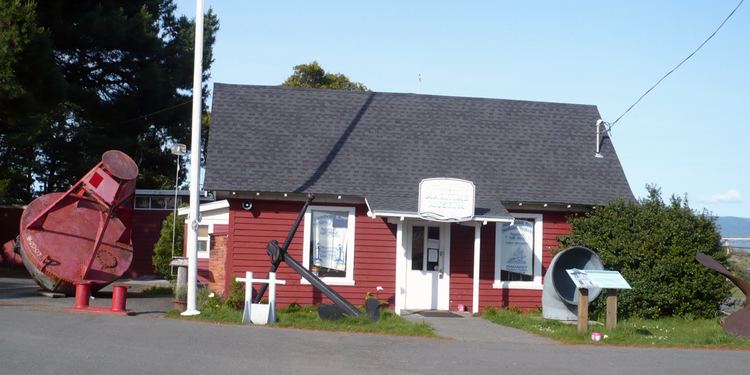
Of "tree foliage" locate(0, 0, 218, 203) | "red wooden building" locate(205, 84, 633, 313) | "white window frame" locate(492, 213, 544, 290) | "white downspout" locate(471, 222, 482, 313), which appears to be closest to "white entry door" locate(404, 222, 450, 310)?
"red wooden building" locate(205, 84, 633, 313)

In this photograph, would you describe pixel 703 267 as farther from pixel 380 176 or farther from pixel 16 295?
pixel 16 295

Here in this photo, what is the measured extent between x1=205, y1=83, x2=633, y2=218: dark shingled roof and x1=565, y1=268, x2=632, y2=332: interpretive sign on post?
301 centimetres

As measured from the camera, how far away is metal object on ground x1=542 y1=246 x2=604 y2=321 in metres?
18.4

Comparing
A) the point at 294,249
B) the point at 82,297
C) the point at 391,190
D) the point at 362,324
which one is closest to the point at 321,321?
the point at 362,324

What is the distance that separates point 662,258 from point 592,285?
12.1ft

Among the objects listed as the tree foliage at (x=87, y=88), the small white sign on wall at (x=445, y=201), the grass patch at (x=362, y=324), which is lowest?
the grass patch at (x=362, y=324)

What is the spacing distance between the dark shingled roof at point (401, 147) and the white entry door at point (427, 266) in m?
0.93

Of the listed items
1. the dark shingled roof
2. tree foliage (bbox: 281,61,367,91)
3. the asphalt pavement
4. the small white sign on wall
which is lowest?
the asphalt pavement

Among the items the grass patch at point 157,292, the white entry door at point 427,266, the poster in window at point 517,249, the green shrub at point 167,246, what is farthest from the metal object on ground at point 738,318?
the green shrub at point 167,246

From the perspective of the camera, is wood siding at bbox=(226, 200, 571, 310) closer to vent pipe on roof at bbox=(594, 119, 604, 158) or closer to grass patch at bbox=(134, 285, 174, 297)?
vent pipe on roof at bbox=(594, 119, 604, 158)

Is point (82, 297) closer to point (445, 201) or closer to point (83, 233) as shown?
point (83, 233)

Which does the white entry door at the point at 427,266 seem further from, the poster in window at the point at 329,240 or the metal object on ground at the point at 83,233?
the metal object on ground at the point at 83,233

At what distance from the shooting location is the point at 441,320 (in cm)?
1823

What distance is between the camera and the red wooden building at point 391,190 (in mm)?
19469
